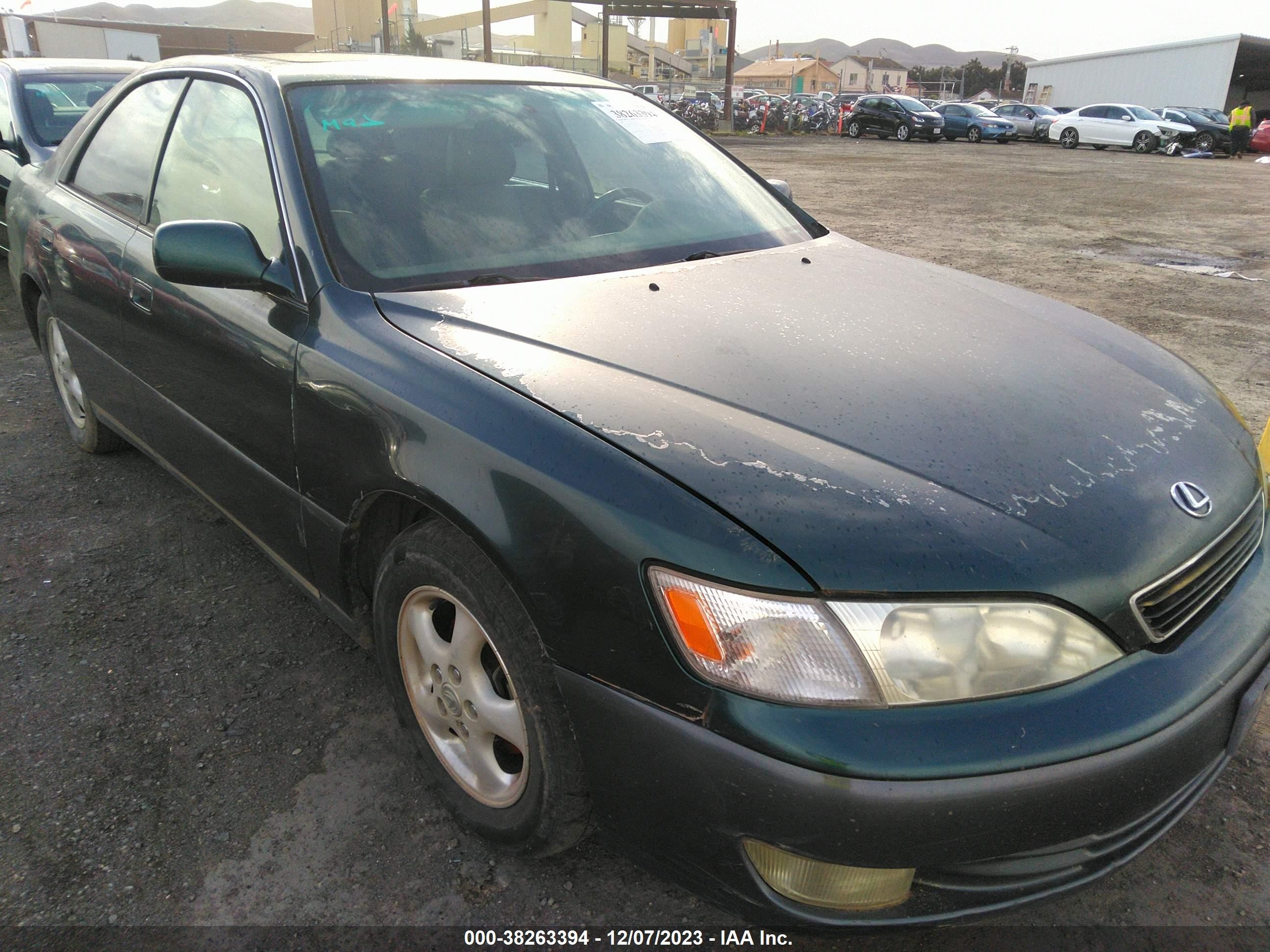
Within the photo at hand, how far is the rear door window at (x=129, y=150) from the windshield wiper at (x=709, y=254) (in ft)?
5.43

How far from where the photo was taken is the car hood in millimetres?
1371

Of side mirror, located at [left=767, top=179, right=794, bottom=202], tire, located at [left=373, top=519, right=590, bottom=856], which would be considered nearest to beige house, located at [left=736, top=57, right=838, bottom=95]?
side mirror, located at [left=767, top=179, right=794, bottom=202]

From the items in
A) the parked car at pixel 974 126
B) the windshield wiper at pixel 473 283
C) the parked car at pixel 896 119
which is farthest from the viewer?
the parked car at pixel 974 126

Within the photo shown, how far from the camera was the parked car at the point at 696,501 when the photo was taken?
1308mm

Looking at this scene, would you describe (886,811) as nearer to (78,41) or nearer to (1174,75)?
(78,41)

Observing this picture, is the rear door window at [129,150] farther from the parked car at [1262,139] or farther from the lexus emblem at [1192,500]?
the parked car at [1262,139]

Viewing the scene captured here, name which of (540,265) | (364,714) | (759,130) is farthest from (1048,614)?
(759,130)

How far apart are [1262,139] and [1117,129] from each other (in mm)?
4343

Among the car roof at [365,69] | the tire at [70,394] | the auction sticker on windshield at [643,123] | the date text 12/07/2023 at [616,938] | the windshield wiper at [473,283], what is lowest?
the date text 12/07/2023 at [616,938]

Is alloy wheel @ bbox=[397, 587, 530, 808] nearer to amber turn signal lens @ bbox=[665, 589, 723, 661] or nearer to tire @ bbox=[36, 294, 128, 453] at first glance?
amber turn signal lens @ bbox=[665, 589, 723, 661]

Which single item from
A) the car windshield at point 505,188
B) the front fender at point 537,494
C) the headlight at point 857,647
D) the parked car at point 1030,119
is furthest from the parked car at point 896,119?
the headlight at point 857,647

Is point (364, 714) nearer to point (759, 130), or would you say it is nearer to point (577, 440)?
point (577, 440)

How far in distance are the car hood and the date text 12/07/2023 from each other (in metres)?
0.81

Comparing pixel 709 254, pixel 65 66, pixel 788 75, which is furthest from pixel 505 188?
pixel 788 75
